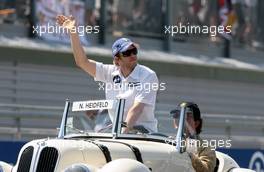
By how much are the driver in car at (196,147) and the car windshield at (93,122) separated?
4.9 inches

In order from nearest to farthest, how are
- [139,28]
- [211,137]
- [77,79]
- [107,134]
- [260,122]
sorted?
[107,134] → [211,137] → [260,122] → [77,79] → [139,28]

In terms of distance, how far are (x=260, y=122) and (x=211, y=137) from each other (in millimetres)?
1709

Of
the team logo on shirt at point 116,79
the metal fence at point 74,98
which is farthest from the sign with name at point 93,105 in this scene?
the metal fence at point 74,98

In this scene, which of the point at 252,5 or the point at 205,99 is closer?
the point at 205,99

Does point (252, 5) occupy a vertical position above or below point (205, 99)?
above

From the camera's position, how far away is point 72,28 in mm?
8938

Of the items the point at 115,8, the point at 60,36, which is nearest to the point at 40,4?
the point at 60,36

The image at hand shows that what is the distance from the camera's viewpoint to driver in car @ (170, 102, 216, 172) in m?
8.54

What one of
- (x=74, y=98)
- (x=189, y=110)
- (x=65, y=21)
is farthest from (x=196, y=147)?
(x=74, y=98)

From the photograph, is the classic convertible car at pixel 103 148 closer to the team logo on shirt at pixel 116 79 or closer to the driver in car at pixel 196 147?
the driver in car at pixel 196 147

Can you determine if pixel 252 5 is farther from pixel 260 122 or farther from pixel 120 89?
pixel 120 89

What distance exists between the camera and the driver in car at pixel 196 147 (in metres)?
8.54

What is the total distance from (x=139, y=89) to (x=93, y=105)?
19.8 inches

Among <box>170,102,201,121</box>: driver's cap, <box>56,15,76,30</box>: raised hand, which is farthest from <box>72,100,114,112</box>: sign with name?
<box>56,15,76,30</box>: raised hand
